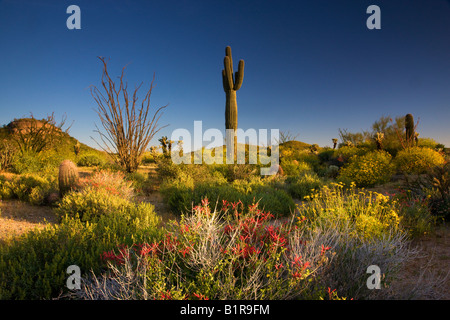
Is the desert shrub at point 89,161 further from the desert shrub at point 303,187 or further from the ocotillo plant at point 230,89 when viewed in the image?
the desert shrub at point 303,187

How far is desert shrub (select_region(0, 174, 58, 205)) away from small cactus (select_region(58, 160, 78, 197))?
491mm

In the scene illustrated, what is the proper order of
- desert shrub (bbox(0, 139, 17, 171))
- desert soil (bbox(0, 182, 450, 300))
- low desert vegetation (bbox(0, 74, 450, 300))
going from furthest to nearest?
desert shrub (bbox(0, 139, 17, 171)) < desert soil (bbox(0, 182, 450, 300)) < low desert vegetation (bbox(0, 74, 450, 300))

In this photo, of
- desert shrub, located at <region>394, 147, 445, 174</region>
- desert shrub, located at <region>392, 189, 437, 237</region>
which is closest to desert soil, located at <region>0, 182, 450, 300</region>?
desert shrub, located at <region>392, 189, 437, 237</region>

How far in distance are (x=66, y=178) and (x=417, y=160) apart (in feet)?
50.9

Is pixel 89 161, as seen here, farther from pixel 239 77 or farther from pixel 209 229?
pixel 209 229

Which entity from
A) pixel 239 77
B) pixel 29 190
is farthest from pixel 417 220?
pixel 239 77

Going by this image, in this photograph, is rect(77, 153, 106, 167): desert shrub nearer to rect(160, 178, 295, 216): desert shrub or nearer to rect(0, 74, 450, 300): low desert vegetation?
rect(0, 74, 450, 300): low desert vegetation

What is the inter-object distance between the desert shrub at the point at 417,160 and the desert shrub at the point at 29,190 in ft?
49.1

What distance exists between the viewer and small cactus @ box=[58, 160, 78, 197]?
7.27m

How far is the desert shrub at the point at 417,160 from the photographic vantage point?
11875 mm
